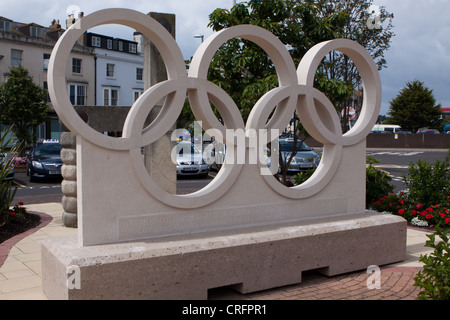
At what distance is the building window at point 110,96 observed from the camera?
38606 millimetres

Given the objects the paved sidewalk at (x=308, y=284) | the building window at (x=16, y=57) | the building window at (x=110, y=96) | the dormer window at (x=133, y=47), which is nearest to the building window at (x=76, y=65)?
the building window at (x=110, y=96)

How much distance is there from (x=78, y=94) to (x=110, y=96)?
324cm

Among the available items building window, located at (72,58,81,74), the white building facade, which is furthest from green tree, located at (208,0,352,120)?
the white building facade

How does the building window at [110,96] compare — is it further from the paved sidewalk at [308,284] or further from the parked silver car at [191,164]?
the paved sidewalk at [308,284]

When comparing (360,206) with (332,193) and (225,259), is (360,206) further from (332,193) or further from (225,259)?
(225,259)

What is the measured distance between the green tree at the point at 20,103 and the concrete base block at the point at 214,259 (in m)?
24.8

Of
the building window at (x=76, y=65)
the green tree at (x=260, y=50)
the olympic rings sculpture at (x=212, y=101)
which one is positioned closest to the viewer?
the olympic rings sculpture at (x=212, y=101)

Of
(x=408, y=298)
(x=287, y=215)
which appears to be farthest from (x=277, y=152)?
(x=408, y=298)

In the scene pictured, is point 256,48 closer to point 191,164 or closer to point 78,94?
point 191,164

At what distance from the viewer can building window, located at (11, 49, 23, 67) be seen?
3266cm

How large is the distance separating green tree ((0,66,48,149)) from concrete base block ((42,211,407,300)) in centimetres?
2479

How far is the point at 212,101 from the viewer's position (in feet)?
18.3
